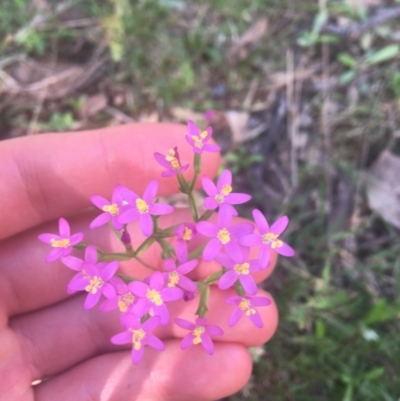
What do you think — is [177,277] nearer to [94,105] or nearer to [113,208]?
[113,208]

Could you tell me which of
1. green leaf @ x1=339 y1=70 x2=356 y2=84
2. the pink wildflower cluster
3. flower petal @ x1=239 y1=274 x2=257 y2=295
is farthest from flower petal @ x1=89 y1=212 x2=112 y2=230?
green leaf @ x1=339 y1=70 x2=356 y2=84

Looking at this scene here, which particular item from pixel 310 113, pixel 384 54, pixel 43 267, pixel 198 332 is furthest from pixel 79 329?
pixel 384 54

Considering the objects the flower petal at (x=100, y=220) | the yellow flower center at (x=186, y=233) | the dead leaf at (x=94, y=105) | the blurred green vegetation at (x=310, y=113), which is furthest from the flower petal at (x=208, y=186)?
the dead leaf at (x=94, y=105)

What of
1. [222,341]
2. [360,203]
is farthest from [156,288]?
[360,203]

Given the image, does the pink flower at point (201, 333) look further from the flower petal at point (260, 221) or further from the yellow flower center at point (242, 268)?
the flower petal at point (260, 221)

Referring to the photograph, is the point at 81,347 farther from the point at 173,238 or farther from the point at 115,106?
the point at 115,106
